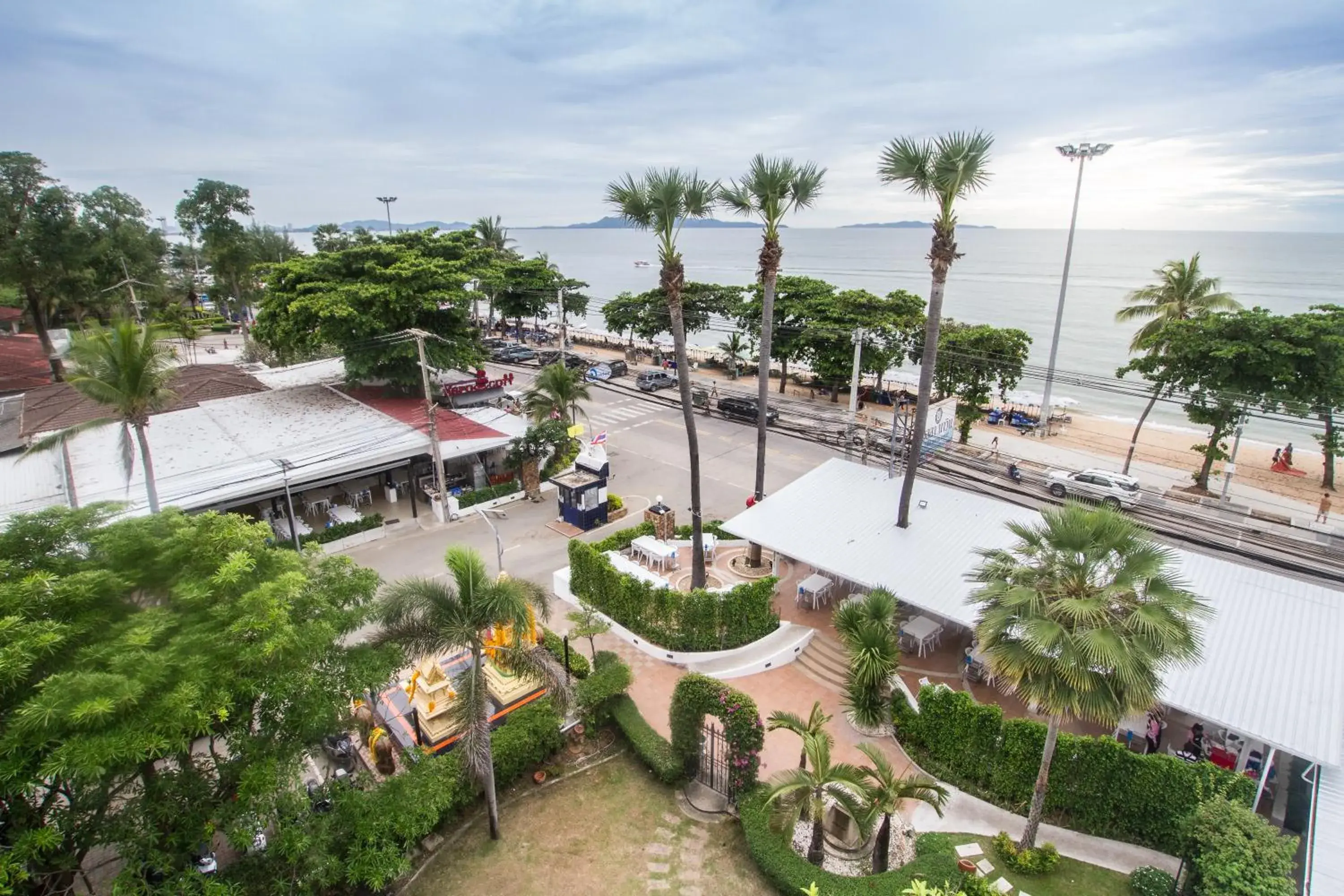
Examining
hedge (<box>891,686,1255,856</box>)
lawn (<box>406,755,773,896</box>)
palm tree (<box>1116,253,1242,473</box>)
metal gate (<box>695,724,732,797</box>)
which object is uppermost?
palm tree (<box>1116,253,1242,473</box>)

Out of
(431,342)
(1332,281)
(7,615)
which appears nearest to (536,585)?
(7,615)

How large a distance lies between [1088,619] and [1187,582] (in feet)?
15.0

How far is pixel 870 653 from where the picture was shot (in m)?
14.3

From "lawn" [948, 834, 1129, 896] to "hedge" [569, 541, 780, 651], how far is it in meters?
7.24

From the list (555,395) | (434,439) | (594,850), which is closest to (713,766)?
(594,850)

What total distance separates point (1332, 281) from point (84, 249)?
19061 cm

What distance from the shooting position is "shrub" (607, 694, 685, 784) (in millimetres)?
13891

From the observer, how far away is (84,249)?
134 feet

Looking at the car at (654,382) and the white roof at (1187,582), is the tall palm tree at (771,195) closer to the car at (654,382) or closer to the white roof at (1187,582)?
the white roof at (1187,582)

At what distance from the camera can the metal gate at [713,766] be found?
13.8 m

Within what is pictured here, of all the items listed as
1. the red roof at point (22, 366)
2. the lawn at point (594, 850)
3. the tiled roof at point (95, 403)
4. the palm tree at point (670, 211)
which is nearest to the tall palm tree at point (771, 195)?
the palm tree at point (670, 211)

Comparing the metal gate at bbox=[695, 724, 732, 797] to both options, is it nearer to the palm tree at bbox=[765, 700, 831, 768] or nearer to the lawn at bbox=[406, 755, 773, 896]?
the lawn at bbox=[406, 755, 773, 896]

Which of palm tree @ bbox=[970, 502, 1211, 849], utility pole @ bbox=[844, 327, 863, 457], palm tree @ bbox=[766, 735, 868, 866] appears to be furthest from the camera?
utility pole @ bbox=[844, 327, 863, 457]

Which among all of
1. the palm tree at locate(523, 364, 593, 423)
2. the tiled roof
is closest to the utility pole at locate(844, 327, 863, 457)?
the palm tree at locate(523, 364, 593, 423)
